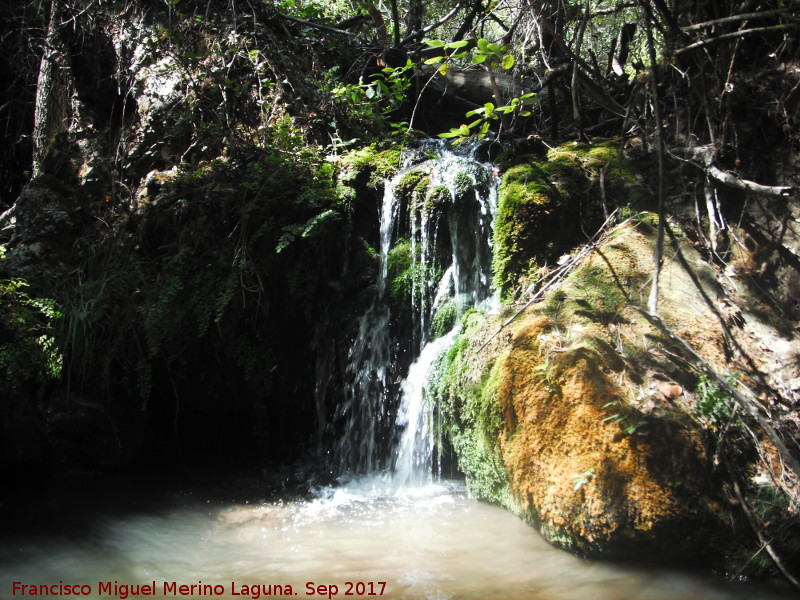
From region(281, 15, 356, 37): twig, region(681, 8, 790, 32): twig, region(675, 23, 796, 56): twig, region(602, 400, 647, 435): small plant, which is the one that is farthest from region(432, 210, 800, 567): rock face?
region(281, 15, 356, 37): twig

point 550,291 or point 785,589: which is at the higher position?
point 550,291

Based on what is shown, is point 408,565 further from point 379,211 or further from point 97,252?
point 97,252

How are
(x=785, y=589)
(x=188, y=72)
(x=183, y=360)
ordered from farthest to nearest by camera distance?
(x=188, y=72), (x=183, y=360), (x=785, y=589)

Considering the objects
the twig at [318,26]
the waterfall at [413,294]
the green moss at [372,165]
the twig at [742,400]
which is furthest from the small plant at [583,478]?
the twig at [318,26]

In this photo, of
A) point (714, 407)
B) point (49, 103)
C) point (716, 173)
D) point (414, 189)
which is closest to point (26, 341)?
point (414, 189)

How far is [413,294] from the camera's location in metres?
4.98

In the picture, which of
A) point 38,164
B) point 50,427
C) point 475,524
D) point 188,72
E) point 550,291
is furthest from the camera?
point 38,164

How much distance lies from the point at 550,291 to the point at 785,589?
6.89 ft

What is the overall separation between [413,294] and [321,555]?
2405 mm

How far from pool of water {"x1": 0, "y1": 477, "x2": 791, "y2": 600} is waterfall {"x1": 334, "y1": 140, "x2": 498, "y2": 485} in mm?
747

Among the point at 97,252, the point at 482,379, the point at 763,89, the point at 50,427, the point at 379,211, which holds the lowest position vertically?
the point at 50,427

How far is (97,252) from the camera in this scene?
17.9 ft

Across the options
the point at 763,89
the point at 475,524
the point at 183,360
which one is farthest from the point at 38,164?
the point at 763,89

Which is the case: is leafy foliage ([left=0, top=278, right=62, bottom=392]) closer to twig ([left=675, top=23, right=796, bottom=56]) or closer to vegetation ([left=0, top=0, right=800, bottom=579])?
vegetation ([left=0, top=0, right=800, bottom=579])
